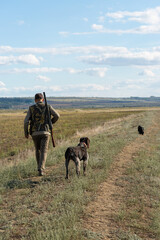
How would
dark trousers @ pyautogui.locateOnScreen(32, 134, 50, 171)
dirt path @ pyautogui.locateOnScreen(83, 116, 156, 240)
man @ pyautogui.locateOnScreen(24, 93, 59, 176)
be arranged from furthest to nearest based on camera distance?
1. dark trousers @ pyautogui.locateOnScreen(32, 134, 50, 171)
2. man @ pyautogui.locateOnScreen(24, 93, 59, 176)
3. dirt path @ pyautogui.locateOnScreen(83, 116, 156, 240)

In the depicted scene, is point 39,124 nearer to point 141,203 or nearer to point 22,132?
point 141,203

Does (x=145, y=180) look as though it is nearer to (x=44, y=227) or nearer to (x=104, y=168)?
(x=104, y=168)

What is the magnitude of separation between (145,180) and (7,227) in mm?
4230

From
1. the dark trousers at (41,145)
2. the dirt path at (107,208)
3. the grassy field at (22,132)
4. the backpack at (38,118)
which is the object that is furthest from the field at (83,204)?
the grassy field at (22,132)

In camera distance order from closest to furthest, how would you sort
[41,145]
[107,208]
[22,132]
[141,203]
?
1. [107,208]
2. [141,203]
3. [41,145]
4. [22,132]

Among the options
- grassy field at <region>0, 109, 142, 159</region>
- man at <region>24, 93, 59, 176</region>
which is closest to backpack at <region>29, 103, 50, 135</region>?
man at <region>24, 93, 59, 176</region>

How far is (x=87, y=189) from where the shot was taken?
6.45 meters

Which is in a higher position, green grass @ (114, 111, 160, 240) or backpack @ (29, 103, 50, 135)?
backpack @ (29, 103, 50, 135)

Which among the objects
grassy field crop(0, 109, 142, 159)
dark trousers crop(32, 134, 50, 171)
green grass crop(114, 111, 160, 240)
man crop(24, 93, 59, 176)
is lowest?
grassy field crop(0, 109, 142, 159)

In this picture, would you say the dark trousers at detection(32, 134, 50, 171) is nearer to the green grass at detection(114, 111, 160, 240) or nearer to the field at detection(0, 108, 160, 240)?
the field at detection(0, 108, 160, 240)

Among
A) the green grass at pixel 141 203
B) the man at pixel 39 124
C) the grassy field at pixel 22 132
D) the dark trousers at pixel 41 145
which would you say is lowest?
the grassy field at pixel 22 132

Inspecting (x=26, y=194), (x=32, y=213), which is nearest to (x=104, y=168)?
(x=26, y=194)

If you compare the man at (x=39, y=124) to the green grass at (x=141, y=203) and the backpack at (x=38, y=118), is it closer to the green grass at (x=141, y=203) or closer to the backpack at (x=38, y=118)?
the backpack at (x=38, y=118)

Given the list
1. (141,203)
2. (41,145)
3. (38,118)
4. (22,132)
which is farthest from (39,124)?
(22,132)
